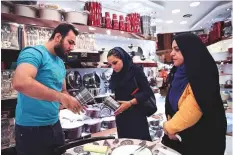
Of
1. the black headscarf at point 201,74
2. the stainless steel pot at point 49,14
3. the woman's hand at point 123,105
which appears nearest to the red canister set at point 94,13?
the stainless steel pot at point 49,14

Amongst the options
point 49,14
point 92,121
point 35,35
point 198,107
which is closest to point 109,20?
point 49,14

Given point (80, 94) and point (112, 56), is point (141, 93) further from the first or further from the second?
point (80, 94)

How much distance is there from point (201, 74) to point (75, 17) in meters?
1.80

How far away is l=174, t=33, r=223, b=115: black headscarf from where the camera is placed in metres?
1.43

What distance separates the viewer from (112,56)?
2.08m

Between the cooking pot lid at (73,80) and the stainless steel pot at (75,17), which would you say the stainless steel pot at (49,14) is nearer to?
the stainless steel pot at (75,17)

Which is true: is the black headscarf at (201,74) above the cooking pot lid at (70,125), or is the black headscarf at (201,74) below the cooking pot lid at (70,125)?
above

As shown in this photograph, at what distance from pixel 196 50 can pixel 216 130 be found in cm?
59

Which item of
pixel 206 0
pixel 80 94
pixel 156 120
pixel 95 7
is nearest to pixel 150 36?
pixel 95 7

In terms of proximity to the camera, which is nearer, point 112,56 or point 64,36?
point 64,36

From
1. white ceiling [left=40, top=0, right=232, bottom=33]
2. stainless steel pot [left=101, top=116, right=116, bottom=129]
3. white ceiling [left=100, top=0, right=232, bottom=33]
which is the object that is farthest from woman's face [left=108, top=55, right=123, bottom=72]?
white ceiling [left=100, top=0, right=232, bottom=33]

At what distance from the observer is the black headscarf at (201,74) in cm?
143

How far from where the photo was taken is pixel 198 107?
4.74 ft

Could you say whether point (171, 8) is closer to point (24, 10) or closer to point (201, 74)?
point (24, 10)
